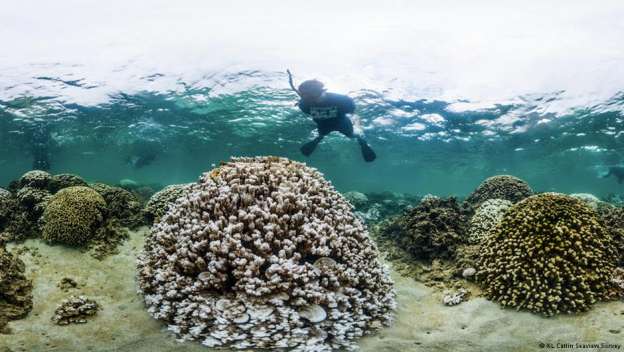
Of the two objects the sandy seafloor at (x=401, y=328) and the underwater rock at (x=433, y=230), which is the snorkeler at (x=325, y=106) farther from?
the sandy seafloor at (x=401, y=328)

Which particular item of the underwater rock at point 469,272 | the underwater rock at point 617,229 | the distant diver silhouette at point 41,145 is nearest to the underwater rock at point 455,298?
the underwater rock at point 469,272

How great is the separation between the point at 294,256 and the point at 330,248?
779 mm

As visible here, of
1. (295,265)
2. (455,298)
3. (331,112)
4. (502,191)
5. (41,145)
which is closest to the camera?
(295,265)

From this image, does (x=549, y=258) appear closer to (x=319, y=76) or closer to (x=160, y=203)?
(x=160, y=203)

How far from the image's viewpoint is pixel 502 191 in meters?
12.2

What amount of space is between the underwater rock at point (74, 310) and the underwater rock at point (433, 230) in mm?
6734

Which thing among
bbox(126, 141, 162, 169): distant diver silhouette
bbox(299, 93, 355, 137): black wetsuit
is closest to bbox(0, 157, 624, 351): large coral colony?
bbox(299, 93, 355, 137): black wetsuit

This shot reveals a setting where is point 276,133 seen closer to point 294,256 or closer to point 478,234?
point 478,234

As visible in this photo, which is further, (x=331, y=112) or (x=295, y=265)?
(x=331, y=112)

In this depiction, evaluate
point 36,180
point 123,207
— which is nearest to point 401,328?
point 123,207

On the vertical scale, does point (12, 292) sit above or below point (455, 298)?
above

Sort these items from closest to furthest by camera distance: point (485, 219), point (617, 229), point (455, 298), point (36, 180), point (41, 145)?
point (455, 298), point (617, 229), point (485, 219), point (36, 180), point (41, 145)

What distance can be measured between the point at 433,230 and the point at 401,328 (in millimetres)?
3529

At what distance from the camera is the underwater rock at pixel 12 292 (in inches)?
222
